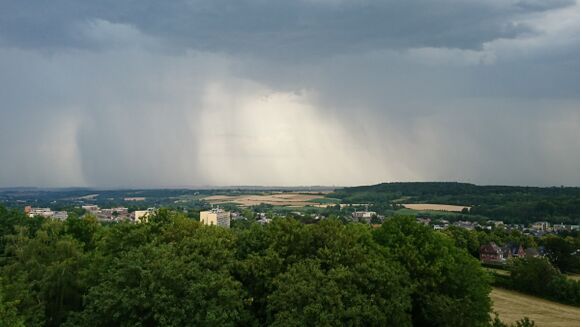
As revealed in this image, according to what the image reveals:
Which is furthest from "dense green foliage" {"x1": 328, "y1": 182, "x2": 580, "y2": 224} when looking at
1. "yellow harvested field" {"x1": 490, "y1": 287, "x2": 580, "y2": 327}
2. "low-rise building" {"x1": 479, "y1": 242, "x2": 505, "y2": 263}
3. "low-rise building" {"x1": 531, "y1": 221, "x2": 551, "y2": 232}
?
"yellow harvested field" {"x1": 490, "y1": 287, "x2": 580, "y2": 327}

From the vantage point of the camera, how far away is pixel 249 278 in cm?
2394

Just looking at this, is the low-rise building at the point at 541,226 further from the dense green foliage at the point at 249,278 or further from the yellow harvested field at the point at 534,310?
the dense green foliage at the point at 249,278

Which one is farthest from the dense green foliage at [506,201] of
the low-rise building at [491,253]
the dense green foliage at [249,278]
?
the dense green foliage at [249,278]

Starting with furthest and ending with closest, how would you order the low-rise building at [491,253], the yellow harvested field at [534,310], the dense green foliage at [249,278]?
1. the low-rise building at [491,253]
2. the yellow harvested field at [534,310]
3. the dense green foliage at [249,278]

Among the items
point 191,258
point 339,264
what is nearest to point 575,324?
point 339,264

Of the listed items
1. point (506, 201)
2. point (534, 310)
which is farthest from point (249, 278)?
point (506, 201)

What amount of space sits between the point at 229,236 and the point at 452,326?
489 inches

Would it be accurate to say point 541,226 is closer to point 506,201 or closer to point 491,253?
point 491,253

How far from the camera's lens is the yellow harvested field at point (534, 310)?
3956cm

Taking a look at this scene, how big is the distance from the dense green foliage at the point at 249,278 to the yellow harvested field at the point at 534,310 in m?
14.6

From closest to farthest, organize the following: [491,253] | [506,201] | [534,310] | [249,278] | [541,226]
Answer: [249,278]
[534,310]
[491,253]
[541,226]
[506,201]

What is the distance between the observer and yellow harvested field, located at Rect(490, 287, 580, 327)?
39.6m

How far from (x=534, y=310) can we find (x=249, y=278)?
101ft

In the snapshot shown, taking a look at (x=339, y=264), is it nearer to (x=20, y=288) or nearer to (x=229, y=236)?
(x=229, y=236)
